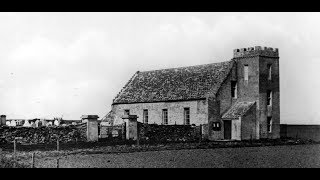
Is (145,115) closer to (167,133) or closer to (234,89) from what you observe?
(234,89)

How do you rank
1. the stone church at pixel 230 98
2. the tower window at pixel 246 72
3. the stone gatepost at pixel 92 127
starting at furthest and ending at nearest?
the tower window at pixel 246 72 < the stone church at pixel 230 98 < the stone gatepost at pixel 92 127

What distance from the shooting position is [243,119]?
43125mm

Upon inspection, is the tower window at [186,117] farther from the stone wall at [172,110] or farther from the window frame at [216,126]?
the window frame at [216,126]

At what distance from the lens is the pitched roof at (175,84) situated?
45.0 m

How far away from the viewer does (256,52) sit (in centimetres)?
4422

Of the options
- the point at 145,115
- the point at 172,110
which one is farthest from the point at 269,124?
the point at 145,115

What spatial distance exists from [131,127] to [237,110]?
10813 millimetres

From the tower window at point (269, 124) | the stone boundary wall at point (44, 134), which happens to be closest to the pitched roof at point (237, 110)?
the tower window at point (269, 124)

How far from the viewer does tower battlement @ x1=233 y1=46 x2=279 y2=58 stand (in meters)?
44.2

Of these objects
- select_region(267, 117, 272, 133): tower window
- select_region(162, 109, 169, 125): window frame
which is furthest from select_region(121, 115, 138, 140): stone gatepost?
select_region(267, 117, 272, 133): tower window
